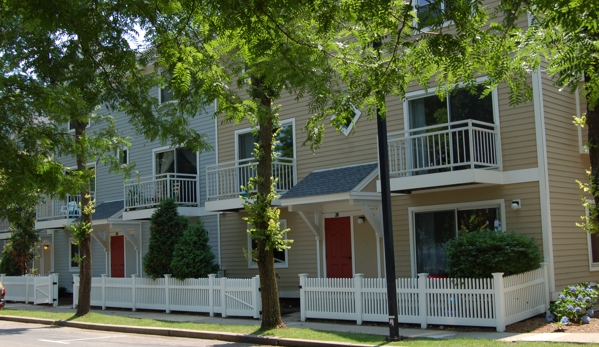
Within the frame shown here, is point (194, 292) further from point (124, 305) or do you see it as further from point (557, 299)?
point (557, 299)

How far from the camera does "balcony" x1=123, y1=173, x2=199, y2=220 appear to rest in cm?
2103

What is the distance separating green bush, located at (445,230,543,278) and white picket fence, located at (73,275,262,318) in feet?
17.1

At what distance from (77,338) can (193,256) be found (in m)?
4.57

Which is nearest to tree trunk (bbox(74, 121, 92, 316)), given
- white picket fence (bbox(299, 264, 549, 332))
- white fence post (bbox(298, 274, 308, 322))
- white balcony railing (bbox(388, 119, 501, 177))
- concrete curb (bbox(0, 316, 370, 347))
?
concrete curb (bbox(0, 316, 370, 347))

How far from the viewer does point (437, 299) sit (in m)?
13.5

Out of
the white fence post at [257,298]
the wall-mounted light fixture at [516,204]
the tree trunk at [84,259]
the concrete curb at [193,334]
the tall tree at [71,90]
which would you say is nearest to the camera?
the tall tree at [71,90]

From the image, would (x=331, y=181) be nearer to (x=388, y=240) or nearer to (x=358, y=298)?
(x=358, y=298)

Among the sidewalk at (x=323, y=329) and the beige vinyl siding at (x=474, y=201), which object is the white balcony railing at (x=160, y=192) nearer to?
the sidewalk at (x=323, y=329)

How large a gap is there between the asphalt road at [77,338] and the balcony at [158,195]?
5153 millimetres

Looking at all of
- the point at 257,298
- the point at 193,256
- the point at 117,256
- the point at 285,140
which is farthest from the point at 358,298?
the point at 117,256

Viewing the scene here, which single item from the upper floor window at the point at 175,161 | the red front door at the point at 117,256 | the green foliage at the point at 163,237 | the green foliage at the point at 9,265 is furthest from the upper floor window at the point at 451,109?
the green foliage at the point at 9,265

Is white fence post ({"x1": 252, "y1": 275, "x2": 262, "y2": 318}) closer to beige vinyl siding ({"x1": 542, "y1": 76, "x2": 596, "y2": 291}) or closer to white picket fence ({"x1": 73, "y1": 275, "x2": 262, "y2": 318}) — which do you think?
white picket fence ({"x1": 73, "y1": 275, "x2": 262, "y2": 318})

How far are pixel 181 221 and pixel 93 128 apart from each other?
7.06 metres

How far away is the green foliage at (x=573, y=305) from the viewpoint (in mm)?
12805
